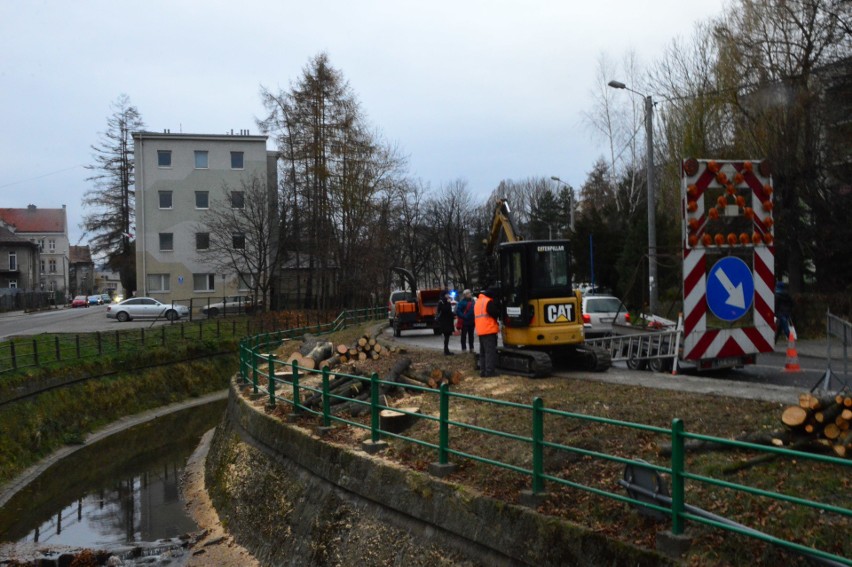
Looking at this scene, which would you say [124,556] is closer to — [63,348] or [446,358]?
[446,358]

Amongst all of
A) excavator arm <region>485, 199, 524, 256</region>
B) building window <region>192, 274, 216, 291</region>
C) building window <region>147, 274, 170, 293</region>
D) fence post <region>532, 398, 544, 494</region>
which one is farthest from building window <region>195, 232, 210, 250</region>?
fence post <region>532, 398, 544, 494</region>

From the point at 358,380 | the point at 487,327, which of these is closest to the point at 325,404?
the point at 358,380

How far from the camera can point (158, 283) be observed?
55812mm

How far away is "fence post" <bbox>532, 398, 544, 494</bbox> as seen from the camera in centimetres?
758

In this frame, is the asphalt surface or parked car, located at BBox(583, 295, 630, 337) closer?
the asphalt surface

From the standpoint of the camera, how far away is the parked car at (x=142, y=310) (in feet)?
153

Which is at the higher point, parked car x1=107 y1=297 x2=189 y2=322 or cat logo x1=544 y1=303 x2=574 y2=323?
cat logo x1=544 y1=303 x2=574 y2=323

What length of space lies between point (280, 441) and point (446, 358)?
646 cm

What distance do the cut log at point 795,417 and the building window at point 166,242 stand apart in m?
52.5

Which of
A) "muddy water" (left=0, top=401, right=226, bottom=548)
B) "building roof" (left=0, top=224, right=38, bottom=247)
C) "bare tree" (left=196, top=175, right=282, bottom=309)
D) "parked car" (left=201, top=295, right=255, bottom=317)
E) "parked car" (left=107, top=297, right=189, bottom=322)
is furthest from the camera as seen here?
"building roof" (left=0, top=224, right=38, bottom=247)

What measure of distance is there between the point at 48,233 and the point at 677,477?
11398 cm

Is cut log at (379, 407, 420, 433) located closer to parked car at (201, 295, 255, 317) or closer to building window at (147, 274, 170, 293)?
parked car at (201, 295, 255, 317)

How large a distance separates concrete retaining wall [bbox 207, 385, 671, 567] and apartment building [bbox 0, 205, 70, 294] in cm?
10088

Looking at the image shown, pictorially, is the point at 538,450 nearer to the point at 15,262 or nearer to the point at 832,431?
the point at 832,431
